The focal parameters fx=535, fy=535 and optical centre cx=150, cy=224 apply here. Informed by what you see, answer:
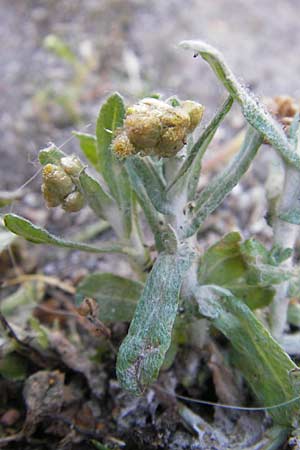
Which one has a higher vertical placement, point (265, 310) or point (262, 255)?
point (262, 255)

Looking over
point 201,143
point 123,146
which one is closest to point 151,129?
point 123,146

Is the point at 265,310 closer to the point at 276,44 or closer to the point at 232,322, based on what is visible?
the point at 232,322

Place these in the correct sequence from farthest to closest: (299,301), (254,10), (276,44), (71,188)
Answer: (254,10) < (276,44) < (299,301) < (71,188)

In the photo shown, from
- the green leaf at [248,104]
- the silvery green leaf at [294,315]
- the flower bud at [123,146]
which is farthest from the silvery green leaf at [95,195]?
the silvery green leaf at [294,315]

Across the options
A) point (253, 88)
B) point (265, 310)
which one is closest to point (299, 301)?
point (265, 310)

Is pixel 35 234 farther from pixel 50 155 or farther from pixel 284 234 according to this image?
pixel 284 234

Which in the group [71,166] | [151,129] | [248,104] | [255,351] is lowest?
[255,351]
